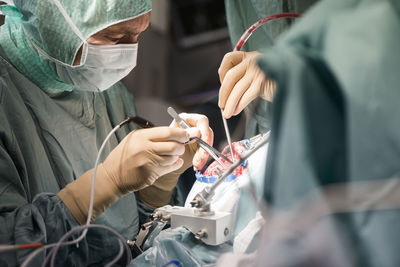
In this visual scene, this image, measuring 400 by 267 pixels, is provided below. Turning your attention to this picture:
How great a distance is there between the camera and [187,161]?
1.57m

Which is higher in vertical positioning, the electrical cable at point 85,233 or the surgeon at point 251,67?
the surgeon at point 251,67

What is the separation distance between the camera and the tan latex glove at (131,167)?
1199 millimetres

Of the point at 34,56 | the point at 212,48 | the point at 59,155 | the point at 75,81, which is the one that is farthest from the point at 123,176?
the point at 212,48

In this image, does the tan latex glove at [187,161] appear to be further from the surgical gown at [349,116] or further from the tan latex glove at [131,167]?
the surgical gown at [349,116]

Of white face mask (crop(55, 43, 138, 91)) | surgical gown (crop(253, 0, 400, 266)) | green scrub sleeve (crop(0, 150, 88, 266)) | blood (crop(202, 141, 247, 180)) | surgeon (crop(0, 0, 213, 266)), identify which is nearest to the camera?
surgical gown (crop(253, 0, 400, 266))

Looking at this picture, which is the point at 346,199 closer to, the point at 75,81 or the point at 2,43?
the point at 75,81

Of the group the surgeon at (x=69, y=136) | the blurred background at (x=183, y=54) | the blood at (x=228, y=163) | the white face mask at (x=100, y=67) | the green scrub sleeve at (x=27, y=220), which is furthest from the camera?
the blurred background at (x=183, y=54)

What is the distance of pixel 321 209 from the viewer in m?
0.51

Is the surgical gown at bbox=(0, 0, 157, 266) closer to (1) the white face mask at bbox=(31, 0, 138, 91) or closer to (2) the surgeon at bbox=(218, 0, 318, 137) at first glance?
(1) the white face mask at bbox=(31, 0, 138, 91)

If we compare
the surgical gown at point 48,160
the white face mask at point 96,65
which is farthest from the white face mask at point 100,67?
the surgical gown at point 48,160

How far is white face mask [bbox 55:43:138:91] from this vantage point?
140cm

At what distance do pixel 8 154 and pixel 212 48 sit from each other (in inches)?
93.8

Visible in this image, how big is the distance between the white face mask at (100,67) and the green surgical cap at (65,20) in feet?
0.22

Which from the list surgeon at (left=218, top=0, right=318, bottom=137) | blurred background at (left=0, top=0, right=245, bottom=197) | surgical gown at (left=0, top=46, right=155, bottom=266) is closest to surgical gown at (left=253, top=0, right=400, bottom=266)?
surgeon at (left=218, top=0, right=318, bottom=137)
